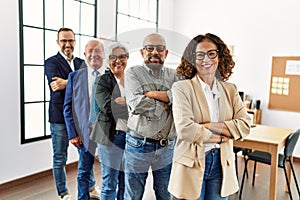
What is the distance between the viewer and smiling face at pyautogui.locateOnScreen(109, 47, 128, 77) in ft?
6.19

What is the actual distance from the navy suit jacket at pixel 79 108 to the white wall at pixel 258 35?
327cm

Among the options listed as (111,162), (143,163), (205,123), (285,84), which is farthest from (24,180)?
(285,84)

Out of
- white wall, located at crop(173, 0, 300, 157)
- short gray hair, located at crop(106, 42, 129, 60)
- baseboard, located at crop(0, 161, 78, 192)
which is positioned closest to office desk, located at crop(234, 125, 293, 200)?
short gray hair, located at crop(106, 42, 129, 60)

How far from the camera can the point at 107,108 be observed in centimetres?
190

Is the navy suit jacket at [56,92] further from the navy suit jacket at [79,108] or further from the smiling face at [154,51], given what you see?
the smiling face at [154,51]

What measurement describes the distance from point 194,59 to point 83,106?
106 cm

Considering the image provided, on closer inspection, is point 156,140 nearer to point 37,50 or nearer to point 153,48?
point 153,48

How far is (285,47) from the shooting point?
436cm

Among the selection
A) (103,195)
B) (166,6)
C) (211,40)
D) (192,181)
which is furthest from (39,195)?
(166,6)

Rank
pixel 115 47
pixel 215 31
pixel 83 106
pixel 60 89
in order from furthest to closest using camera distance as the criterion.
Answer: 1. pixel 215 31
2. pixel 60 89
3. pixel 83 106
4. pixel 115 47

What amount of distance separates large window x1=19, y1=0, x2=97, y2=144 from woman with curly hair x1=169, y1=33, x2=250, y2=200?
7.16ft

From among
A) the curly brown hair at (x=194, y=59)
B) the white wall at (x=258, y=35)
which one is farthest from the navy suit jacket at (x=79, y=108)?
the white wall at (x=258, y=35)

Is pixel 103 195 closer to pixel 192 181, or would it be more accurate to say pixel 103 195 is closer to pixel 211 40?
pixel 192 181

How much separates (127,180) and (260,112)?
136 inches
